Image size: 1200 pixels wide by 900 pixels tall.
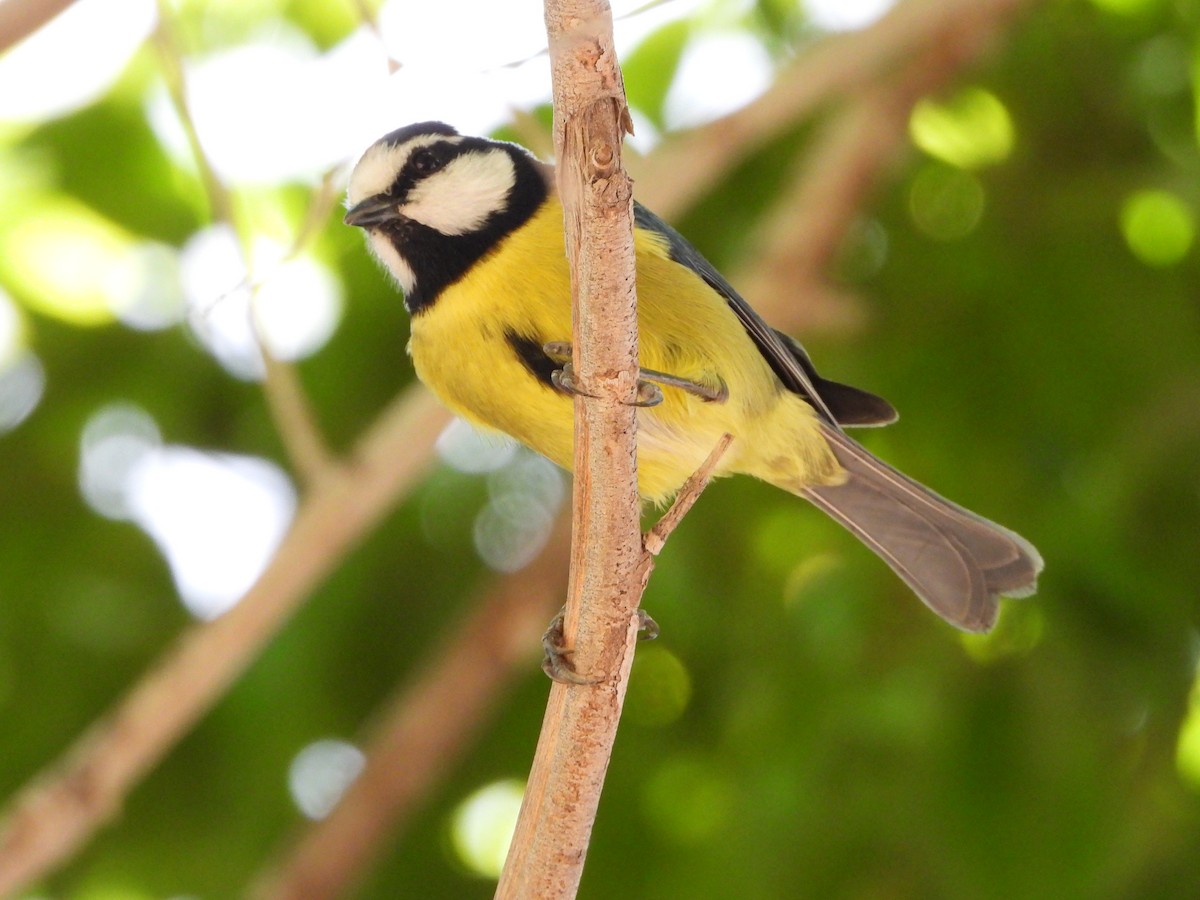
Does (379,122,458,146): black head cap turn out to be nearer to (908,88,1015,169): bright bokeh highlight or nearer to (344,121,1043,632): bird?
(344,121,1043,632): bird

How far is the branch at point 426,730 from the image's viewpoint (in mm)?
3104

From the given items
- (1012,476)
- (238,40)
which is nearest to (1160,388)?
(1012,476)

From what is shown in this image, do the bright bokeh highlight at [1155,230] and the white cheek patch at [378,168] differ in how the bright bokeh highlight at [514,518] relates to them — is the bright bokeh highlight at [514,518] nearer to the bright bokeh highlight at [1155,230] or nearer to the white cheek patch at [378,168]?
the white cheek patch at [378,168]

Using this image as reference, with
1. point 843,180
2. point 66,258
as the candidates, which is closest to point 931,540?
point 843,180

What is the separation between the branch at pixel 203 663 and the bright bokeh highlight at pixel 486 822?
75 centimetres

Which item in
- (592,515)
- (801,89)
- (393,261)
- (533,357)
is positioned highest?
(801,89)

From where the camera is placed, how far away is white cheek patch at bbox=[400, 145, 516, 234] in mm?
2516

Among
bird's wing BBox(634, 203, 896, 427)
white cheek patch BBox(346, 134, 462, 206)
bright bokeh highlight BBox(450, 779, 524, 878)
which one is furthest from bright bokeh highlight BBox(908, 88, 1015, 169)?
bright bokeh highlight BBox(450, 779, 524, 878)

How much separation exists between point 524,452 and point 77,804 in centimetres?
126

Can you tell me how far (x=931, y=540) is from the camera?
2.73 m

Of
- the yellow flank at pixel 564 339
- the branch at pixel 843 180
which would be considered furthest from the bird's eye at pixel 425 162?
the branch at pixel 843 180

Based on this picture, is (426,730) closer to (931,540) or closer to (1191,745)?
(931,540)

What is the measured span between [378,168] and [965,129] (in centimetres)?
149

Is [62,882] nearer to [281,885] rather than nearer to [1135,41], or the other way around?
[281,885]
